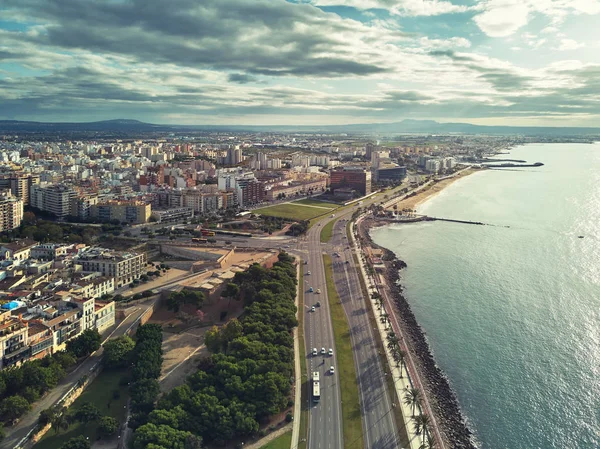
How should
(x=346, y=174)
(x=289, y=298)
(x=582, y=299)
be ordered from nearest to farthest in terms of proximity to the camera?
(x=289, y=298) → (x=582, y=299) → (x=346, y=174)

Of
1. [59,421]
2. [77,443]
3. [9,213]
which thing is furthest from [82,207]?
[77,443]

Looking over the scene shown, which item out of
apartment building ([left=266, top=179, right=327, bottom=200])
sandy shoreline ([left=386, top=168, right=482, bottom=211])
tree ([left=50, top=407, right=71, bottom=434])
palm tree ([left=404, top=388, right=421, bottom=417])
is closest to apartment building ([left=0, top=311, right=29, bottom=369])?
tree ([left=50, top=407, right=71, bottom=434])

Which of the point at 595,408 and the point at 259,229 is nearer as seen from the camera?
the point at 595,408

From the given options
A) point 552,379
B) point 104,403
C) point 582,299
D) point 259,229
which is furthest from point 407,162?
point 104,403

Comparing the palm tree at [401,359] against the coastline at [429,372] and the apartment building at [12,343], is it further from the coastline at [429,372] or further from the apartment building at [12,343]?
the apartment building at [12,343]

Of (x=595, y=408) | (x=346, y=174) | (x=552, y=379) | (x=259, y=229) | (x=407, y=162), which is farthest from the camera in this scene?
(x=407, y=162)

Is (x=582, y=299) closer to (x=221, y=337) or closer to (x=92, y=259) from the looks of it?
(x=221, y=337)

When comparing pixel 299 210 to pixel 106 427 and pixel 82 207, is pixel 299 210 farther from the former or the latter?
pixel 106 427
